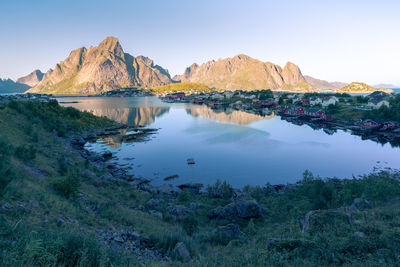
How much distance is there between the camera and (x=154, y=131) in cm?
5188

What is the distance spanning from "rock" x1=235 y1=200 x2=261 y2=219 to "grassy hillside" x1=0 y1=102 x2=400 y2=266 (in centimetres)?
7

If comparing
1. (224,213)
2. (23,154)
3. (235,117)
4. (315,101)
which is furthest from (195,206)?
(315,101)

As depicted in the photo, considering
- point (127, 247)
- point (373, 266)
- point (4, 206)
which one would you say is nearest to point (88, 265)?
point (127, 247)

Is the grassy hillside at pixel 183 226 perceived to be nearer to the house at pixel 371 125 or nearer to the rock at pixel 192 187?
the rock at pixel 192 187

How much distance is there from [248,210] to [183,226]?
478 cm

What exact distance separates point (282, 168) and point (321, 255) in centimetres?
2337

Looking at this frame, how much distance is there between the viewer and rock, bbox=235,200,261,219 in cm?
1388

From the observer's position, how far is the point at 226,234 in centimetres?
1062

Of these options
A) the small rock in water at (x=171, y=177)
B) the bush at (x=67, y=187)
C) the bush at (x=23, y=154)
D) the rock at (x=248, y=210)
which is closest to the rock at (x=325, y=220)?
the rock at (x=248, y=210)

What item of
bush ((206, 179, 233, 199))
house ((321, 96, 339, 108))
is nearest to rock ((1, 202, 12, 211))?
bush ((206, 179, 233, 199))

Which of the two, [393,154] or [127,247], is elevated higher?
[127,247]

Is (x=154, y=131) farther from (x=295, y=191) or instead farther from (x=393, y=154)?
(x=393, y=154)

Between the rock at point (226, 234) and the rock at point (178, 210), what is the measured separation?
363cm

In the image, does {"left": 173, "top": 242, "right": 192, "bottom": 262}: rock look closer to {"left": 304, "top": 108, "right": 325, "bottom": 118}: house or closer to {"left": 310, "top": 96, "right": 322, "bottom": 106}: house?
{"left": 304, "top": 108, "right": 325, "bottom": 118}: house
